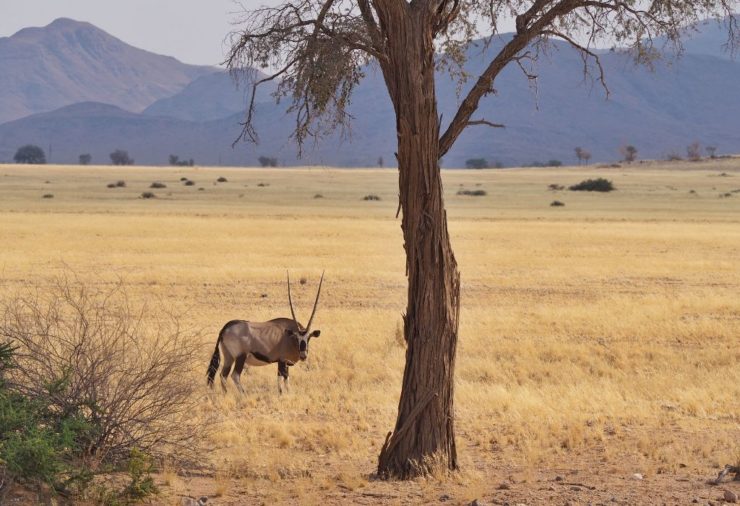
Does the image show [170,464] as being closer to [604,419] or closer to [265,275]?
[604,419]

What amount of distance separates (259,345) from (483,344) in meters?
5.71

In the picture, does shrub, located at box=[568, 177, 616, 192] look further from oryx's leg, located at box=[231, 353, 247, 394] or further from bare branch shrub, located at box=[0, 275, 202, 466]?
bare branch shrub, located at box=[0, 275, 202, 466]

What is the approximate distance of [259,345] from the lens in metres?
13.7

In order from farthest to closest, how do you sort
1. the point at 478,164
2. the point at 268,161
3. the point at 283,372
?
the point at 268,161 < the point at 478,164 < the point at 283,372

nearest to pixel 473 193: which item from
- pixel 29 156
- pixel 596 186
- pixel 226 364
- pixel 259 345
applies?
pixel 596 186

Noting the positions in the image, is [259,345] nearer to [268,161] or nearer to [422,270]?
[422,270]

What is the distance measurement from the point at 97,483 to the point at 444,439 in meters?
3.00

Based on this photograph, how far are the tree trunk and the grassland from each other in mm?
408

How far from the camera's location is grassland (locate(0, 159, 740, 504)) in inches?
399

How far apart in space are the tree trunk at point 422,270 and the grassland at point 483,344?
408 millimetres

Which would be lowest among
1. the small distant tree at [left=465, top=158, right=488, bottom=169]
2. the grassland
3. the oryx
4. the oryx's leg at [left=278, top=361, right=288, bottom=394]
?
the grassland

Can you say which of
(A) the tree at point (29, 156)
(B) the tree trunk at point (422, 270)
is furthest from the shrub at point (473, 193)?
(A) the tree at point (29, 156)

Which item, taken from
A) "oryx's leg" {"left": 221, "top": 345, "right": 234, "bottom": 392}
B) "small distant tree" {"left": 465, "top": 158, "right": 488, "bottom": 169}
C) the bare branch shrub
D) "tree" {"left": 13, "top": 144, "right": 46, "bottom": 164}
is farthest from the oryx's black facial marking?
"tree" {"left": 13, "top": 144, "right": 46, "bottom": 164}

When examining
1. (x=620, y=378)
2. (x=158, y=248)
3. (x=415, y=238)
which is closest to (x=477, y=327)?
(x=620, y=378)
